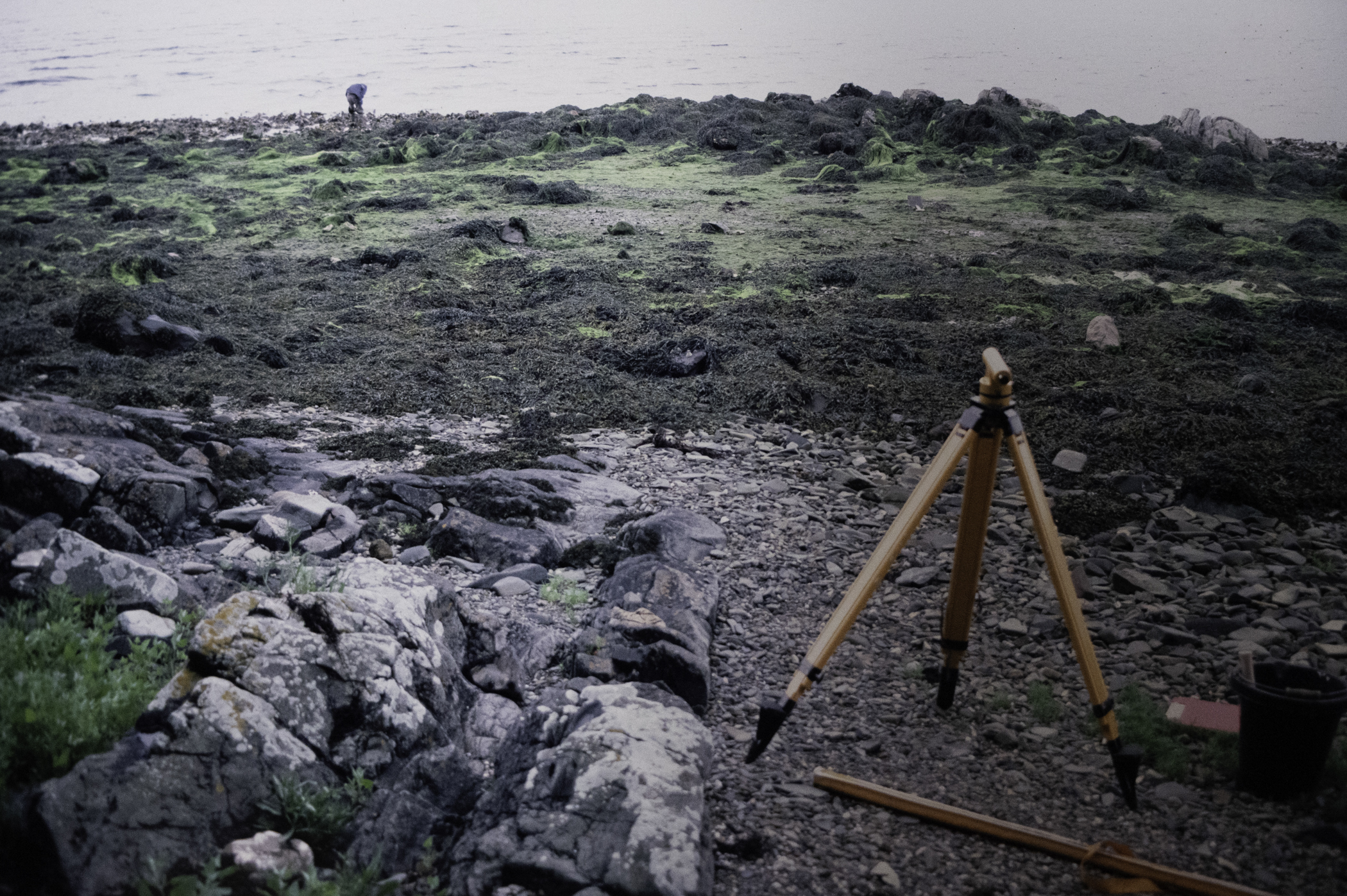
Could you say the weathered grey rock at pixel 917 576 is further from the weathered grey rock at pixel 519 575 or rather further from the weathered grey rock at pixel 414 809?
the weathered grey rock at pixel 414 809

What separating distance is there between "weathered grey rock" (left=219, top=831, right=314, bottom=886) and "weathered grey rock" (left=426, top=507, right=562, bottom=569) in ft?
7.39

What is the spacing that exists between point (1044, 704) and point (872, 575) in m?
1.23

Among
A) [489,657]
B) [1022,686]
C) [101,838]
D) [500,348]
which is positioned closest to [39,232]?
[500,348]

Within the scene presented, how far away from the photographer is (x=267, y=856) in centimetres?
226

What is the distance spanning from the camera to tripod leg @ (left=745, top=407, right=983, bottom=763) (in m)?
2.79

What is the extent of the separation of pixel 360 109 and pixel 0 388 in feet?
85.8

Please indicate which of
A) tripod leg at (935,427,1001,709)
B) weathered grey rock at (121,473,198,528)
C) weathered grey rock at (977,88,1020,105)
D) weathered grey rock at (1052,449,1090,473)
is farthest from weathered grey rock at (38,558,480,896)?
weathered grey rock at (977,88,1020,105)

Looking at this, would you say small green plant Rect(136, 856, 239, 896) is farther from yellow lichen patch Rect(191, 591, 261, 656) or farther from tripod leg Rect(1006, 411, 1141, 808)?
tripod leg Rect(1006, 411, 1141, 808)

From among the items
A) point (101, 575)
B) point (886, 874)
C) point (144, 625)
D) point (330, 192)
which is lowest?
point (886, 874)

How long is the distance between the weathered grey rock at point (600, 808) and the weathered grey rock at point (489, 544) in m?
1.63

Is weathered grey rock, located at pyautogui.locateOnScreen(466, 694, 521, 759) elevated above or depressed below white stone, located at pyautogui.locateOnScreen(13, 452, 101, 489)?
below

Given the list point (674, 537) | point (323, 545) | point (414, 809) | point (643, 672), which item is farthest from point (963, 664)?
point (323, 545)

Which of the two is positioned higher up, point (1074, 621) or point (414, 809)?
point (1074, 621)

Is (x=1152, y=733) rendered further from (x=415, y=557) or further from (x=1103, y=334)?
(x=1103, y=334)
